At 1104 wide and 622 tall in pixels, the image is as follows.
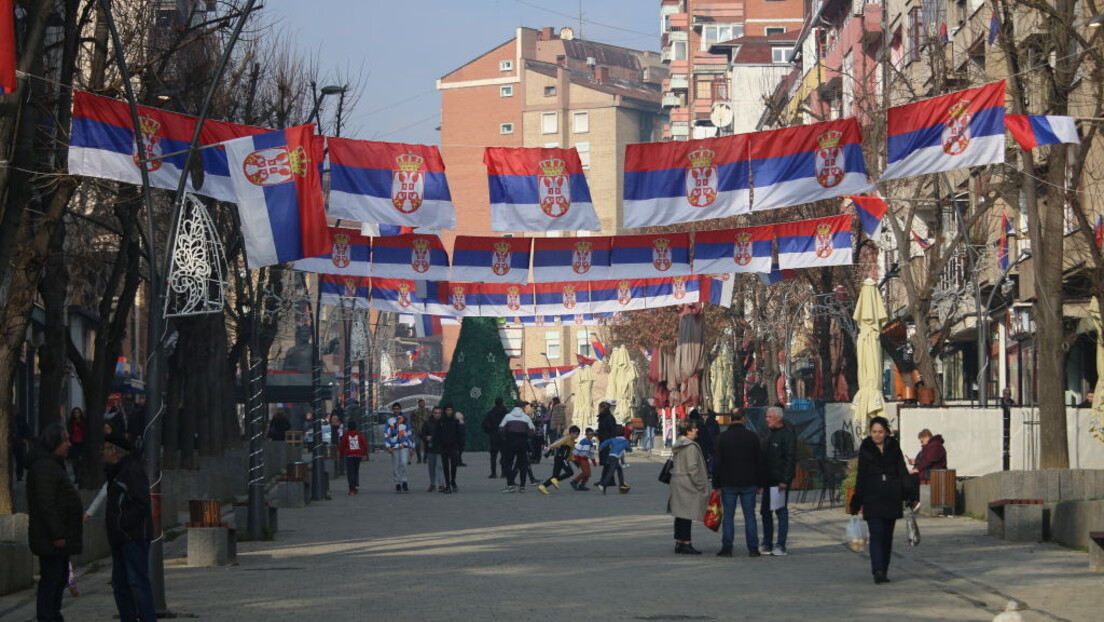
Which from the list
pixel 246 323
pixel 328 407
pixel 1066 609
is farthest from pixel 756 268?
pixel 328 407

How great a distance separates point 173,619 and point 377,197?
901 cm

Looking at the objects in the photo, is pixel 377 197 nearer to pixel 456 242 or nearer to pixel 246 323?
pixel 456 242

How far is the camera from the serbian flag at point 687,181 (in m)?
22.7

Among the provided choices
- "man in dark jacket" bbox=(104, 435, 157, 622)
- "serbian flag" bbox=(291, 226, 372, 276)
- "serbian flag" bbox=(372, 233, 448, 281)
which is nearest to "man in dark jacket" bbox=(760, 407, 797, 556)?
"man in dark jacket" bbox=(104, 435, 157, 622)

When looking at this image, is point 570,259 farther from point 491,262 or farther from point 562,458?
point 562,458

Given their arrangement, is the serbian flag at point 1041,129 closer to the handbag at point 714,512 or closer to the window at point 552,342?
the handbag at point 714,512

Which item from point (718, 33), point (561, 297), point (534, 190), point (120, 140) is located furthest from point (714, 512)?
point (718, 33)

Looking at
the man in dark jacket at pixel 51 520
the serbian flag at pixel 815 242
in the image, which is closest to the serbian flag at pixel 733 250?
the serbian flag at pixel 815 242

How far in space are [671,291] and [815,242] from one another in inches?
427

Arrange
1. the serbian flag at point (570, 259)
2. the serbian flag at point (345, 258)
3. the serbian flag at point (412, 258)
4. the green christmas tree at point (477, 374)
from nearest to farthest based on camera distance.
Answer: the serbian flag at point (345, 258), the serbian flag at point (412, 258), the serbian flag at point (570, 259), the green christmas tree at point (477, 374)

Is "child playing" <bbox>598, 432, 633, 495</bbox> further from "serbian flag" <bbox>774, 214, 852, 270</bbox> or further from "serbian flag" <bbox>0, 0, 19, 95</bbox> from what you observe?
"serbian flag" <bbox>0, 0, 19, 95</bbox>

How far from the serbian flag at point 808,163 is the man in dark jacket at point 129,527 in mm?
10956

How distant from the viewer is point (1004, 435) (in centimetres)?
2822

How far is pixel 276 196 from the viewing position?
66.1 feet
